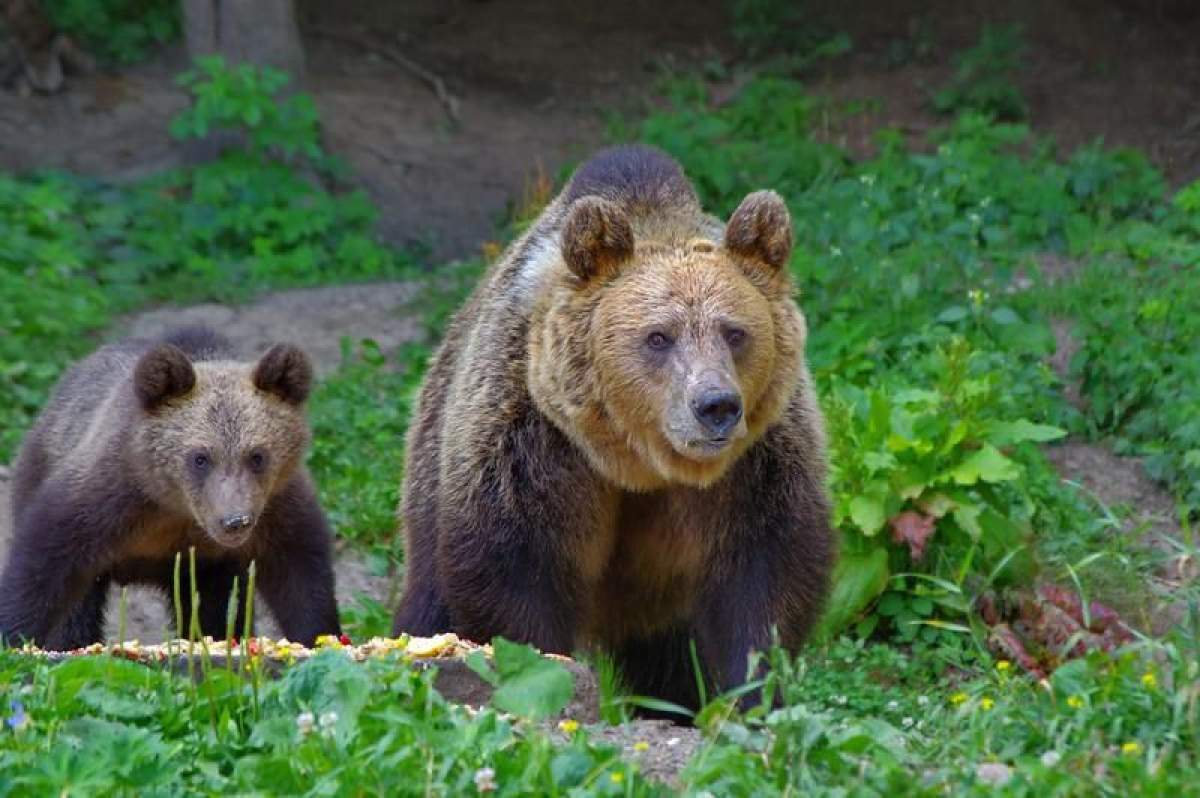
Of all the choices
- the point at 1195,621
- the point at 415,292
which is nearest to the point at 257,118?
the point at 415,292

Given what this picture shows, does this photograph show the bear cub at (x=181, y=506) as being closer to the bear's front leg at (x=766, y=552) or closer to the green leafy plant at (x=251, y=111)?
the bear's front leg at (x=766, y=552)

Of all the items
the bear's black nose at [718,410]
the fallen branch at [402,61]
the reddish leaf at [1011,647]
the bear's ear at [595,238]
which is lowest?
the reddish leaf at [1011,647]

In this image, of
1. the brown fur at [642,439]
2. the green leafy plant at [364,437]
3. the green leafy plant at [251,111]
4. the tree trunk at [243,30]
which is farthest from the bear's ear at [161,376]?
the tree trunk at [243,30]

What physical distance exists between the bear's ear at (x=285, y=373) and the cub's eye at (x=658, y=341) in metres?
2.01

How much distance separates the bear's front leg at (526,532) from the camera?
577cm

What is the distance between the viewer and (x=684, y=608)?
610 centimetres

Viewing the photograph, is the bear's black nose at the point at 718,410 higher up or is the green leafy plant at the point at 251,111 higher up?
the green leafy plant at the point at 251,111

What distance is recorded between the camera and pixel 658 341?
18.1 ft

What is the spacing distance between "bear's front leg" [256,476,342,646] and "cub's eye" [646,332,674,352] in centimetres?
210

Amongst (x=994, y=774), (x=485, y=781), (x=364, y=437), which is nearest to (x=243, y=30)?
(x=364, y=437)

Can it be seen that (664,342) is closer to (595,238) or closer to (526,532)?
(595,238)

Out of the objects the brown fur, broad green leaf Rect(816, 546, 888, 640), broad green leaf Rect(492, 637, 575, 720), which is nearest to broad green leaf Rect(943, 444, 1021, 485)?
broad green leaf Rect(816, 546, 888, 640)

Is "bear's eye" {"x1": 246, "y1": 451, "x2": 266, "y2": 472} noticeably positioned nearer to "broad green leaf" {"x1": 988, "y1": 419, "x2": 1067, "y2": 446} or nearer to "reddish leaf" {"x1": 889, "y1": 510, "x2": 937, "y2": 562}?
"reddish leaf" {"x1": 889, "y1": 510, "x2": 937, "y2": 562}

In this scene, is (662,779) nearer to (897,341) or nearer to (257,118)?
(897,341)
